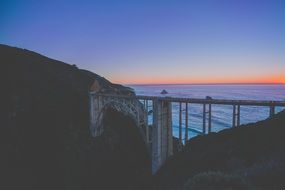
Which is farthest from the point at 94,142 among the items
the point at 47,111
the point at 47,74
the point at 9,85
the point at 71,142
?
the point at 47,74

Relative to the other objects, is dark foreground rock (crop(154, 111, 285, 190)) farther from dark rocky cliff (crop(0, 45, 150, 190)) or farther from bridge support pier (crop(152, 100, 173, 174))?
dark rocky cliff (crop(0, 45, 150, 190))

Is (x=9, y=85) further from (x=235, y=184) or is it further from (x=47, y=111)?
(x=235, y=184)

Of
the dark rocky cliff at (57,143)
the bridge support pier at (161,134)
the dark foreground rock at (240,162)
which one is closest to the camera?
the dark foreground rock at (240,162)

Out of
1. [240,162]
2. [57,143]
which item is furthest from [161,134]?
[57,143]

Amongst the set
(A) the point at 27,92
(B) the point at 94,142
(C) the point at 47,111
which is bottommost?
(B) the point at 94,142

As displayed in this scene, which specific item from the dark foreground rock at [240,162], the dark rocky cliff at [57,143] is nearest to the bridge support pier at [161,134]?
the dark foreground rock at [240,162]

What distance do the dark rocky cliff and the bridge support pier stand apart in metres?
7.10

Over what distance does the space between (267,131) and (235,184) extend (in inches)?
409

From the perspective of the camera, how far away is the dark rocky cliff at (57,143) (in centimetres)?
2812

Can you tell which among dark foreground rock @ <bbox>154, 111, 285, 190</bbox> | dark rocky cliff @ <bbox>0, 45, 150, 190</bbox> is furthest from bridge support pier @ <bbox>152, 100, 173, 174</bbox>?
dark rocky cliff @ <bbox>0, 45, 150, 190</bbox>

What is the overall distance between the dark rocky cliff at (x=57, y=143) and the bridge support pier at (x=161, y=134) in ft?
23.3

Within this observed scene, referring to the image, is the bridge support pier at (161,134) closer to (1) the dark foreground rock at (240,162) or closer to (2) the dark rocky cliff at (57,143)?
(1) the dark foreground rock at (240,162)

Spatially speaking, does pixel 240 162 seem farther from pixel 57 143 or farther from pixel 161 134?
pixel 57 143

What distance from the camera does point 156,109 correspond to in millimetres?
23500
